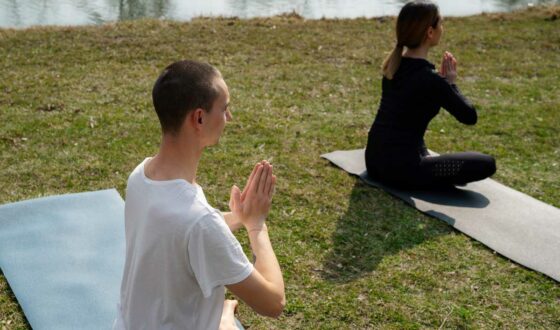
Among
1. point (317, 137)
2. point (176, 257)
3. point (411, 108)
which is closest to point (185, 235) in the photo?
point (176, 257)

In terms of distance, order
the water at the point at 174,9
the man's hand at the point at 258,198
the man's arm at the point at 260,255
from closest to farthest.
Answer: the man's arm at the point at 260,255
the man's hand at the point at 258,198
the water at the point at 174,9

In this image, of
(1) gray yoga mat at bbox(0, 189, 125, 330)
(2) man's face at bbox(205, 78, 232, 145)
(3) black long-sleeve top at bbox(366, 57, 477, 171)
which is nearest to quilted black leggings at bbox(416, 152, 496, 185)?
(3) black long-sleeve top at bbox(366, 57, 477, 171)

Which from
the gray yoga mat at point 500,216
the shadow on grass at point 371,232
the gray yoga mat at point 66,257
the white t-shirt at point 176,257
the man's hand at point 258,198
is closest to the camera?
the white t-shirt at point 176,257

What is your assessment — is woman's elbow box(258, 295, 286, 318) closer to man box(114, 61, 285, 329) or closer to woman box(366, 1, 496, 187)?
man box(114, 61, 285, 329)

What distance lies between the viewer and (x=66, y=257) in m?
3.50

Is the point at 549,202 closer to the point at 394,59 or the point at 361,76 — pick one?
the point at 394,59

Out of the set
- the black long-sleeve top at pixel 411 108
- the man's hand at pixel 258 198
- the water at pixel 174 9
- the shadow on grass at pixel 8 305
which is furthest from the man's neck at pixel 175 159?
the water at pixel 174 9

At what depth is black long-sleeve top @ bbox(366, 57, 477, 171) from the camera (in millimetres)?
4348

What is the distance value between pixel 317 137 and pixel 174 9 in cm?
678

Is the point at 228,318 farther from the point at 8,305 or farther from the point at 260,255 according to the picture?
the point at 8,305

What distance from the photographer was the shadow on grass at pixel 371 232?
3.65m

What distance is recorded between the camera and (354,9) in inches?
485

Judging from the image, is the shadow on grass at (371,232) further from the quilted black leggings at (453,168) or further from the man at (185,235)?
the man at (185,235)

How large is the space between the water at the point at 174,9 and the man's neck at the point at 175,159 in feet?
27.4
